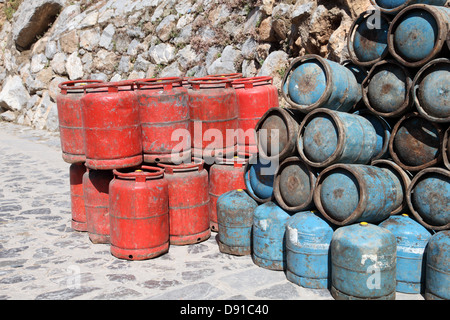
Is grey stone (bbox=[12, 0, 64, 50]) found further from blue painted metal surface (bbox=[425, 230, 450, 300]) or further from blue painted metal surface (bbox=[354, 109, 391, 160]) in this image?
blue painted metal surface (bbox=[425, 230, 450, 300])

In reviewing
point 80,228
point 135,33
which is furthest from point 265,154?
point 135,33

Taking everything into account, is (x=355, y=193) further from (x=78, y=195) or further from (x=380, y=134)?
(x=78, y=195)

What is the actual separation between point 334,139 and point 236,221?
5.35 ft

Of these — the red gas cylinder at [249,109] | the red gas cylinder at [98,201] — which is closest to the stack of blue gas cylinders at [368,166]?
the red gas cylinder at [249,109]

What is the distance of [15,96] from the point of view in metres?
17.9

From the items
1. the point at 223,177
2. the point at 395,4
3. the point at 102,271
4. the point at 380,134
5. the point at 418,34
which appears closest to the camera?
the point at 418,34

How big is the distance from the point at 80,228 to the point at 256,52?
19.9ft

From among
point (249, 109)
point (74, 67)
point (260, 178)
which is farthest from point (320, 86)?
point (74, 67)

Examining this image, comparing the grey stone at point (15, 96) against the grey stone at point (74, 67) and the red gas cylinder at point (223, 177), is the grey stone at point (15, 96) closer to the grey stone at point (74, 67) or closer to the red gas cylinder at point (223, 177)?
the grey stone at point (74, 67)

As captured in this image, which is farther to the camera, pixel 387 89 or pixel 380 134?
pixel 380 134

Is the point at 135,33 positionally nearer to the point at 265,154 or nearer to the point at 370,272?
the point at 265,154

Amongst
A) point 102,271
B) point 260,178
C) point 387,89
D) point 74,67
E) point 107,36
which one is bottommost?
point 102,271

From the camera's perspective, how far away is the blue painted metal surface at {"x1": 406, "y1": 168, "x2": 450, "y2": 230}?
4613 millimetres

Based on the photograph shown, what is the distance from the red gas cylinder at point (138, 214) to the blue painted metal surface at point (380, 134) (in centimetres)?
249
